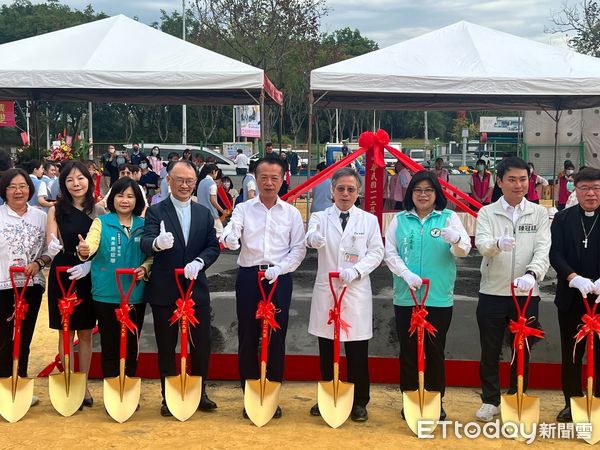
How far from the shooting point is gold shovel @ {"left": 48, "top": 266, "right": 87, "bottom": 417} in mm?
3767

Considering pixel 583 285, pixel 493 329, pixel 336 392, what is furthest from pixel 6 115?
pixel 583 285

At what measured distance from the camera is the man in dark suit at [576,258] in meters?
3.64

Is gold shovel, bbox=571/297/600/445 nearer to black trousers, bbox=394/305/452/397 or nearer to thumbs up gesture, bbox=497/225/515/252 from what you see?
thumbs up gesture, bbox=497/225/515/252

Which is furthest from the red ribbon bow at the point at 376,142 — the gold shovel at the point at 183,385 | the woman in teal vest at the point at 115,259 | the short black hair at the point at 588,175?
the gold shovel at the point at 183,385

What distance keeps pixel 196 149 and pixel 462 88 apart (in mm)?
15522

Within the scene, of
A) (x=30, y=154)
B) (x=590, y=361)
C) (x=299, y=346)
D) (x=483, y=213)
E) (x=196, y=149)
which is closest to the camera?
(x=590, y=361)

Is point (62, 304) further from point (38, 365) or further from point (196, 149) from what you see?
point (196, 149)

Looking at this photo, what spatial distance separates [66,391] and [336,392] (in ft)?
5.26

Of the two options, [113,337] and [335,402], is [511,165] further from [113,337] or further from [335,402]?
[113,337]

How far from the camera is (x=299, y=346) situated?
466 cm

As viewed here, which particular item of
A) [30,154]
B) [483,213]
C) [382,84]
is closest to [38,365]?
[483,213]

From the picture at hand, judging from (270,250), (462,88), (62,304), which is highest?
(462,88)

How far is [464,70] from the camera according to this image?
8.21 metres

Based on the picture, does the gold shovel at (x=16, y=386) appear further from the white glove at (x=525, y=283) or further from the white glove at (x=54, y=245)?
the white glove at (x=525, y=283)
